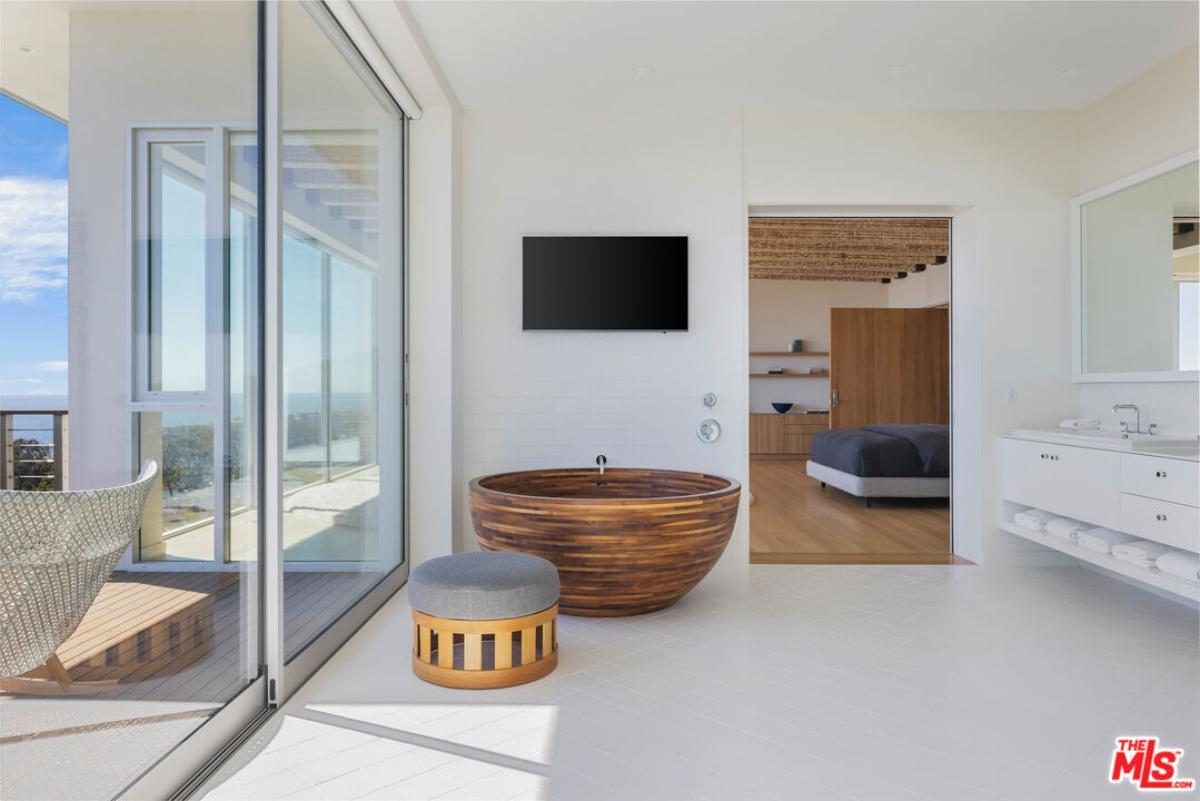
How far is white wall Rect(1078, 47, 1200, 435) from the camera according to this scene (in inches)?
150

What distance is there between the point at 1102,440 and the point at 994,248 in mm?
1447

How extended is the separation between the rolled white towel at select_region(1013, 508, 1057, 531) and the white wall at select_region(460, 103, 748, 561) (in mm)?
1647

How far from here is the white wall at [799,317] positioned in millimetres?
11555

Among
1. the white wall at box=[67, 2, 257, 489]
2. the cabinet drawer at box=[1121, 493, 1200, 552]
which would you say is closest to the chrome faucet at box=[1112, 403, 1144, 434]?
the cabinet drawer at box=[1121, 493, 1200, 552]

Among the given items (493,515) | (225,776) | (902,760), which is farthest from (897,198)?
(225,776)

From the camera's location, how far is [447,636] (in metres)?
2.82

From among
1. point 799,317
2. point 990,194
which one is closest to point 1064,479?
point 990,194

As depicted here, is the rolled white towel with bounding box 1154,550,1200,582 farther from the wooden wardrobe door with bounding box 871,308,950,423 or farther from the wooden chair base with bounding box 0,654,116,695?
the wooden wardrobe door with bounding box 871,308,950,423

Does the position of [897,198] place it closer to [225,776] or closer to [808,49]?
[808,49]

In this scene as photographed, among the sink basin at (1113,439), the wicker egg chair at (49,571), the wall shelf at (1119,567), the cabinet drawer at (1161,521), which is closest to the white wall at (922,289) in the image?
the sink basin at (1113,439)

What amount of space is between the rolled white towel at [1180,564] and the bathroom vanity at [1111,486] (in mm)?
34

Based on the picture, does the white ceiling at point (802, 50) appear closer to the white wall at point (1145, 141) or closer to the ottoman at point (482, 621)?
the white wall at point (1145, 141)

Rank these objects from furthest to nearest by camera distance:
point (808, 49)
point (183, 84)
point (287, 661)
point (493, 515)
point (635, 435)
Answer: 1. point (635, 435)
2. point (808, 49)
3. point (493, 515)
4. point (287, 661)
5. point (183, 84)

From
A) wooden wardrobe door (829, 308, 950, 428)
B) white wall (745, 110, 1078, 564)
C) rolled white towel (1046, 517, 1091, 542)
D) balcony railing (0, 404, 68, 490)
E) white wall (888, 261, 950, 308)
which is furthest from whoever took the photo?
white wall (888, 261, 950, 308)
